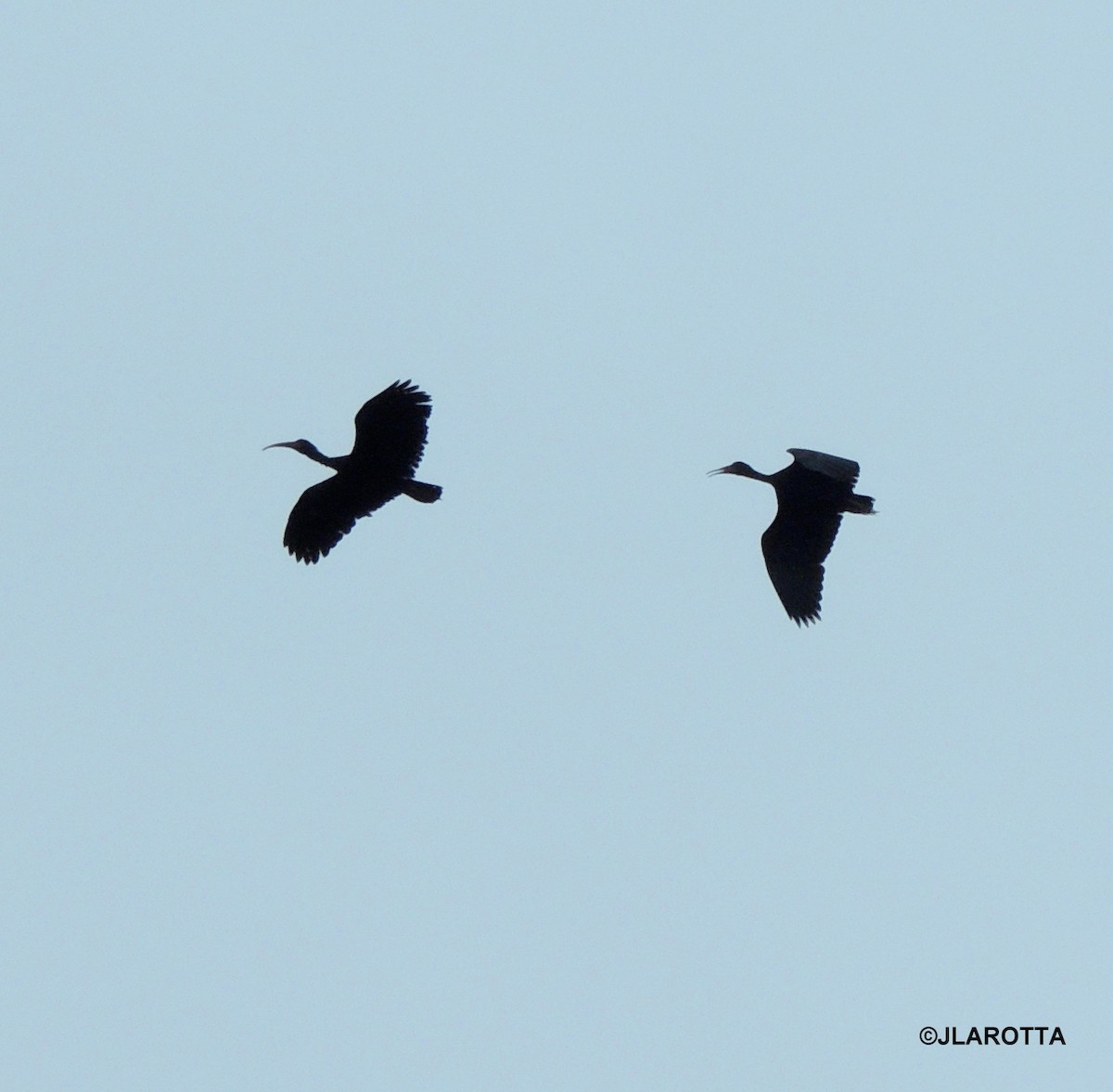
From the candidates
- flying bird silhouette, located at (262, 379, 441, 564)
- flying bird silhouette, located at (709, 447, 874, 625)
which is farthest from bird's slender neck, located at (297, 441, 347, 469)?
flying bird silhouette, located at (709, 447, 874, 625)

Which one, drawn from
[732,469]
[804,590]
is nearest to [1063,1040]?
[804,590]

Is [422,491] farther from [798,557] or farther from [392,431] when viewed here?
[798,557]

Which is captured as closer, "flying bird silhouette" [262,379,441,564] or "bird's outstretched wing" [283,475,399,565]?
"flying bird silhouette" [262,379,441,564]

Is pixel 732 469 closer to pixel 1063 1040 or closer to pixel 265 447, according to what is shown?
pixel 265 447

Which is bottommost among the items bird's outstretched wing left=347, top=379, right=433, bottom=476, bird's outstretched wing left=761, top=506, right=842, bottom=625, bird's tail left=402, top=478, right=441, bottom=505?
bird's outstretched wing left=761, top=506, right=842, bottom=625

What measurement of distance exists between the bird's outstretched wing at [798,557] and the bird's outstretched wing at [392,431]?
13.2 ft

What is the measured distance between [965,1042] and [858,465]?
648cm

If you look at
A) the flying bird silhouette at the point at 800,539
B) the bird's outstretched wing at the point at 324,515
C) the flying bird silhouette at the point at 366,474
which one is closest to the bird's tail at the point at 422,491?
the flying bird silhouette at the point at 366,474

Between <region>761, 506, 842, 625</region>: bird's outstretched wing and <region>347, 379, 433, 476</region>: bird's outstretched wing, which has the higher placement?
<region>347, 379, 433, 476</region>: bird's outstretched wing

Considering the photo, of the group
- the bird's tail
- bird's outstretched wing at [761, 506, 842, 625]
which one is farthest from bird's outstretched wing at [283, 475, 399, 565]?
bird's outstretched wing at [761, 506, 842, 625]

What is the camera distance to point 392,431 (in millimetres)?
18688

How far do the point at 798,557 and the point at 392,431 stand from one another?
4.69 m

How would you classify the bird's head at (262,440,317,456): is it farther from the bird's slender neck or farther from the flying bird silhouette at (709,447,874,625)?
the flying bird silhouette at (709,447,874,625)

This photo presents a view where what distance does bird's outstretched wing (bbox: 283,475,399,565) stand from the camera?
19.5 m
